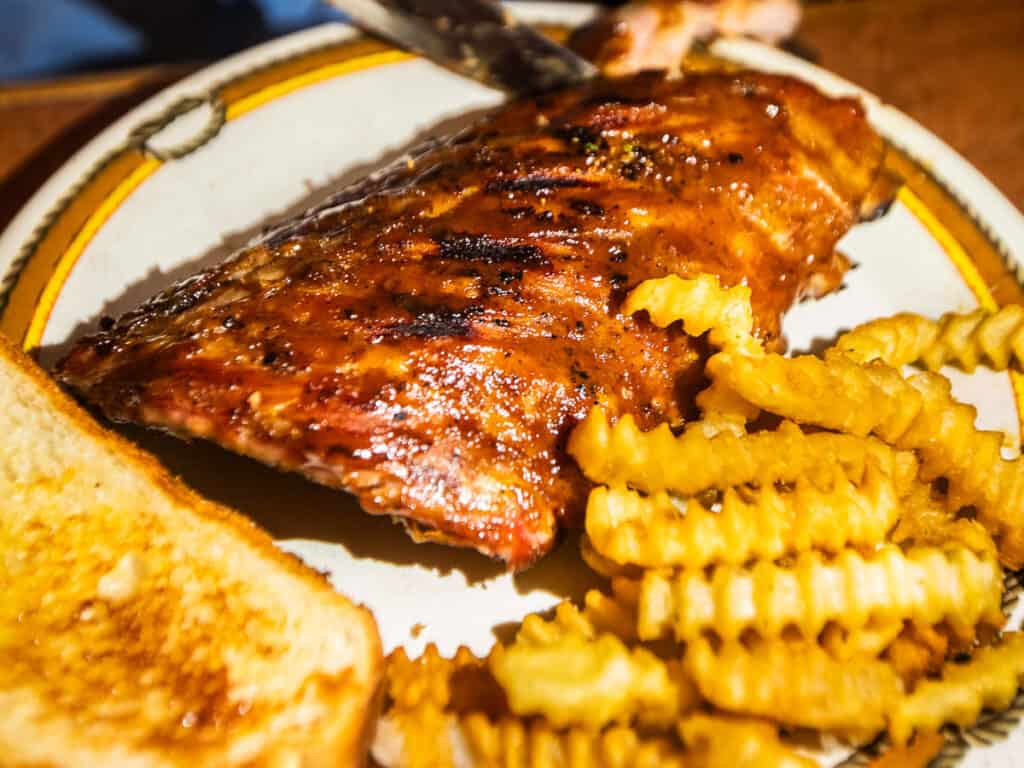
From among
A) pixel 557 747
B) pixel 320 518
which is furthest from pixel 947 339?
pixel 320 518

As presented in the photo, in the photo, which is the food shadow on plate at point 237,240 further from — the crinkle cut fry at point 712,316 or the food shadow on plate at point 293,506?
the crinkle cut fry at point 712,316

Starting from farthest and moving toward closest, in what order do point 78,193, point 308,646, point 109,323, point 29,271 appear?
1. point 78,193
2. point 29,271
3. point 109,323
4. point 308,646

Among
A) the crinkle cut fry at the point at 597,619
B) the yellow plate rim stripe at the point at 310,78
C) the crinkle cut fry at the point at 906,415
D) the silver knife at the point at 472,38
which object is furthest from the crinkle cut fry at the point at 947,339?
the yellow plate rim stripe at the point at 310,78

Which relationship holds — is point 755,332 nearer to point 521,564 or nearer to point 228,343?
point 521,564

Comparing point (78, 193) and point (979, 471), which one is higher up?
point (78, 193)

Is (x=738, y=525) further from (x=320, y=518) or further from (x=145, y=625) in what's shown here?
(x=145, y=625)

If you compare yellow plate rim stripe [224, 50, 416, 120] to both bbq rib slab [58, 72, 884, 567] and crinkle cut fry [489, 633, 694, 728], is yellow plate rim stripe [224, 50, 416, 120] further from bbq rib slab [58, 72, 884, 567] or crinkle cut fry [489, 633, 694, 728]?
crinkle cut fry [489, 633, 694, 728]

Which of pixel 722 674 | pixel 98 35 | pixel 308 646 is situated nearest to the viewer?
pixel 722 674

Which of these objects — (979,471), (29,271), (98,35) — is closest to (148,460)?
(29,271)
